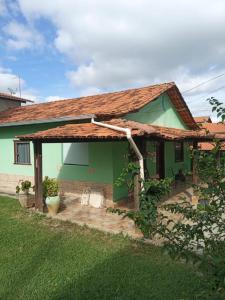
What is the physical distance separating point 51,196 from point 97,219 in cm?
159

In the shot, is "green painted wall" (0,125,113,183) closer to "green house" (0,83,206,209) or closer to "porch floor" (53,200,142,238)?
"green house" (0,83,206,209)

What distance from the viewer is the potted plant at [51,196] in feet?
29.5

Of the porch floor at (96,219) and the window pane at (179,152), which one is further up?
the window pane at (179,152)

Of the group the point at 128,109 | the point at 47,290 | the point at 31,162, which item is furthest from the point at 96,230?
the point at 31,162

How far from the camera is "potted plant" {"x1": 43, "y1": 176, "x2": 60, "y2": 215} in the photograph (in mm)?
8977

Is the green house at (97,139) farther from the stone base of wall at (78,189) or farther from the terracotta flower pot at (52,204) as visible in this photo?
the terracotta flower pot at (52,204)

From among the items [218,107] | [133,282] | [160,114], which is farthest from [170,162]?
[218,107]

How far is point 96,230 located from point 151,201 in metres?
5.29

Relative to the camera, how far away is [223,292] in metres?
2.23

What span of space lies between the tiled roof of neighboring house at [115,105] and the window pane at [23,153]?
117cm

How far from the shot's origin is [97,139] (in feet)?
25.7

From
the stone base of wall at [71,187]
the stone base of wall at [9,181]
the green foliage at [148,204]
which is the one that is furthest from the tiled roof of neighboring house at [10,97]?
the green foliage at [148,204]

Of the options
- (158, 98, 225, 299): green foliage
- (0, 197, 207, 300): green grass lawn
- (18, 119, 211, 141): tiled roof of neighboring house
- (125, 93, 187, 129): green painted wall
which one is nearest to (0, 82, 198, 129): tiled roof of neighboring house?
(125, 93, 187, 129): green painted wall

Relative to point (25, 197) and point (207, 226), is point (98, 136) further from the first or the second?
point (207, 226)
